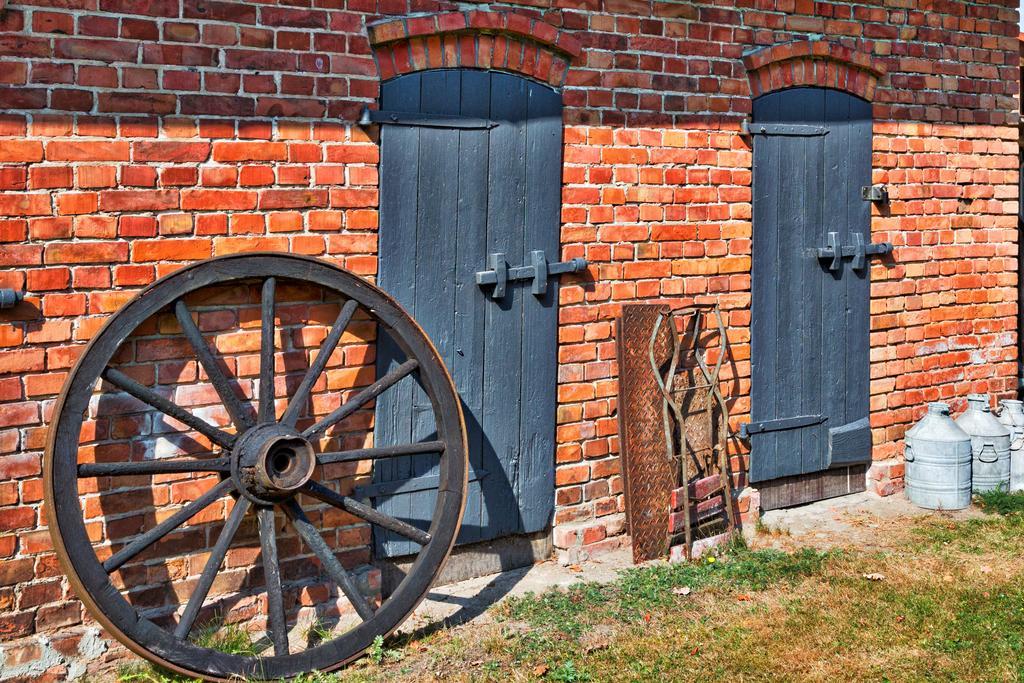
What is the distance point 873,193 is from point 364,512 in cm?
385

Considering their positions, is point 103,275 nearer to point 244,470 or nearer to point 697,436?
point 244,470

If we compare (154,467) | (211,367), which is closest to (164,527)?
(154,467)

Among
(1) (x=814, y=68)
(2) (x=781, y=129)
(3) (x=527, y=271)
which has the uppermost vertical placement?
(1) (x=814, y=68)

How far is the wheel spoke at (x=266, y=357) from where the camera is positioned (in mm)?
4344

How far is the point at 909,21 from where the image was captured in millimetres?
6641

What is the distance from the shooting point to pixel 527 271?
206 inches

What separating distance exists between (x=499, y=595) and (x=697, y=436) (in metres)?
1.49

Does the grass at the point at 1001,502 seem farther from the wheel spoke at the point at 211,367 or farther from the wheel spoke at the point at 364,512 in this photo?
the wheel spoke at the point at 211,367

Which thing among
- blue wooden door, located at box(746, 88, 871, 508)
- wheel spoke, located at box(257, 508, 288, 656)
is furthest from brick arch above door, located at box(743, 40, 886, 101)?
wheel spoke, located at box(257, 508, 288, 656)

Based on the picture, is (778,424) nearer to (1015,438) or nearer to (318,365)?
(1015,438)

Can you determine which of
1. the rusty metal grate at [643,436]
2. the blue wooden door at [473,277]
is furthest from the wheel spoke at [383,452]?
the rusty metal grate at [643,436]

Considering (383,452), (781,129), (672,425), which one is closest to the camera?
(383,452)

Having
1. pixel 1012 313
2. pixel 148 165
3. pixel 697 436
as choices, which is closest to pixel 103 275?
pixel 148 165

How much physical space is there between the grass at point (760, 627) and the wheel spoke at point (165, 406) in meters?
0.87
